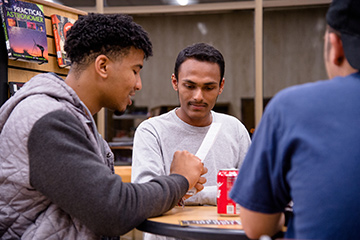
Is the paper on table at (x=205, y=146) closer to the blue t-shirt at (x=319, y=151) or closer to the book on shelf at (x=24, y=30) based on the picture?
the blue t-shirt at (x=319, y=151)

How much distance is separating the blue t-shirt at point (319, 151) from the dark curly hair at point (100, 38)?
2.72 feet

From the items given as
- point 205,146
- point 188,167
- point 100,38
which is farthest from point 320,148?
point 100,38

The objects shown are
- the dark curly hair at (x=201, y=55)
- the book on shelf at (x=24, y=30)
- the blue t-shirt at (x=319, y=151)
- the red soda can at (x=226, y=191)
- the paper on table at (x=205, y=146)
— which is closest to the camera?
the blue t-shirt at (x=319, y=151)

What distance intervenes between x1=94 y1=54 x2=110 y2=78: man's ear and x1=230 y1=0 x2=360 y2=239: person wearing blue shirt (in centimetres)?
79

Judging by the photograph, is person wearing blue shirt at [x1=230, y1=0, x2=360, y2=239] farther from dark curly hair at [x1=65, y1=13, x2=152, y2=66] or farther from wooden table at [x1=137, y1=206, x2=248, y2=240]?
dark curly hair at [x1=65, y1=13, x2=152, y2=66]

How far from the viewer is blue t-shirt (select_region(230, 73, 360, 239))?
809mm

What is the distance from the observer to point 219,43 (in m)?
5.62

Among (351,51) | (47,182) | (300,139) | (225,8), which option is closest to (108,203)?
(47,182)

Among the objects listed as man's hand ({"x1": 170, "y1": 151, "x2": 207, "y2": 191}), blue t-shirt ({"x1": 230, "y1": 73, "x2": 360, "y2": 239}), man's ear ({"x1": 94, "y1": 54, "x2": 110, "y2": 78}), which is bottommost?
man's hand ({"x1": 170, "y1": 151, "x2": 207, "y2": 191})

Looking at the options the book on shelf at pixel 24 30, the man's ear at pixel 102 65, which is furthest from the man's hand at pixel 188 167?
the book on shelf at pixel 24 30

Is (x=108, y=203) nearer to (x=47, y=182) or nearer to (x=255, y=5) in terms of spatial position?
(x=47, y=182)

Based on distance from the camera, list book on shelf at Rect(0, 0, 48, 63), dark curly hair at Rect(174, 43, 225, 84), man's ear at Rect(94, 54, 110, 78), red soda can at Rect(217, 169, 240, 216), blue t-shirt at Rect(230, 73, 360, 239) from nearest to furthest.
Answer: blue t-shirt at Rect(230, 73, 360, 239)
red soda can at Rect(217, 169, 240, 216)
man's ear at Rect(94, 54, 110, 78)
book on shelf at Rect(0, 0, 48, 63)
dark curly hair at Rect(174, 43, 225, 84)

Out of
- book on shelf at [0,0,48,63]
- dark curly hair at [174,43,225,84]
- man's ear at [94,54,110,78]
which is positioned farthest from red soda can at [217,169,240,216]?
book on shelf at [0,0,48,63]

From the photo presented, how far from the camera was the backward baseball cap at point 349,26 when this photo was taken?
85 cm
